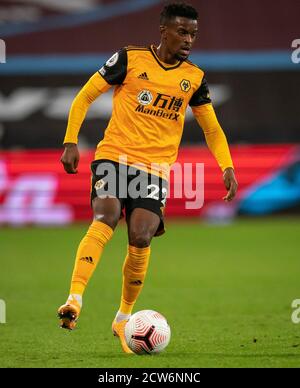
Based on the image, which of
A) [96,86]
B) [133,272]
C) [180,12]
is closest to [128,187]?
[133,272]

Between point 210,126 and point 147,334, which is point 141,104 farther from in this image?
point 147,334

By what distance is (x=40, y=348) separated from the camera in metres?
6.69

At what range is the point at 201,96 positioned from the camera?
23.6 ft

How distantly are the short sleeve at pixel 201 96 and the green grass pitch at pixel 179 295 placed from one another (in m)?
1.75

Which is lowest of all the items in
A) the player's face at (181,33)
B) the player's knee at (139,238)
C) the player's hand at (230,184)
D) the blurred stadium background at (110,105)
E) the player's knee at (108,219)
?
the player's knee at (139,238)

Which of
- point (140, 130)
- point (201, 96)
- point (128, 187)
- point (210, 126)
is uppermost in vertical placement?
point (201, 96)

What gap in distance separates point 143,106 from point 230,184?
846 millimetres

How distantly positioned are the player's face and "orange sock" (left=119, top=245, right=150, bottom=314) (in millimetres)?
1433

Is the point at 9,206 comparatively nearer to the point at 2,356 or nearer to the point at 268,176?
the point at 268,176

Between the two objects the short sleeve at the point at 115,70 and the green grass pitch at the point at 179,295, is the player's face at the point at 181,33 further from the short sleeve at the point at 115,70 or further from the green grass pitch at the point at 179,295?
the green grass pitch at the point at 179,295

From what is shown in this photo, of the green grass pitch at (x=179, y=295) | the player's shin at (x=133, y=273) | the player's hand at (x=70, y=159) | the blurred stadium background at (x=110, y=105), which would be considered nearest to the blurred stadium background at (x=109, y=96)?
the blurred stadium background at (x=110, y=105)

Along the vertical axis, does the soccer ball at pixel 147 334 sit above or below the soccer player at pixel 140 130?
below

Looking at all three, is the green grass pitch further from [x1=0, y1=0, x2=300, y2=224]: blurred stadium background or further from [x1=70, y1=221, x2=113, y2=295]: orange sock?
[x1=0, y1=0, x2=300, y2=224]: blurred stadium background

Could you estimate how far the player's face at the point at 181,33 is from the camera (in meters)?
6.81
